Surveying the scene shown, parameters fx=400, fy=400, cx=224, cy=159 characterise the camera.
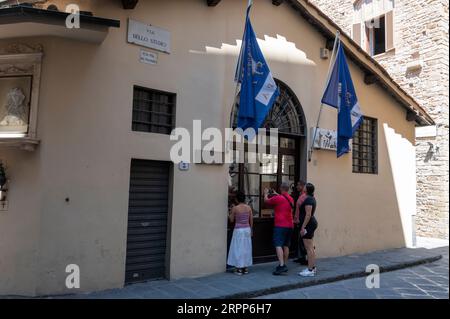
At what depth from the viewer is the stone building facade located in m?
14.1

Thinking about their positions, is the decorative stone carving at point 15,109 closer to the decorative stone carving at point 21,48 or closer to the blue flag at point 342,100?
the decorative stone carving at point 21,48

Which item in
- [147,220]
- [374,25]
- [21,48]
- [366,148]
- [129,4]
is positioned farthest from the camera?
[374,25]

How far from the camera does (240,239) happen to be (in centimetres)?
757

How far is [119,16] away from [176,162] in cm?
263

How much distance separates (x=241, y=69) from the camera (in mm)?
7434

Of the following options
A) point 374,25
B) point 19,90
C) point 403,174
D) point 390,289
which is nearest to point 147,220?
point 19,90

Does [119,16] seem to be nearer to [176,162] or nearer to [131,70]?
[131,70]

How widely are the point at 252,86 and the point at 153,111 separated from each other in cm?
186

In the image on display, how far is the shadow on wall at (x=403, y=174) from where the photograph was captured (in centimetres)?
1191

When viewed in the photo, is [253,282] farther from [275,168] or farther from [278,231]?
[275,168]

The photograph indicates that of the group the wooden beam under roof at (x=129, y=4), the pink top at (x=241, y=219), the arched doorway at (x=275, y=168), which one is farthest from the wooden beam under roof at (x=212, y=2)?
the pink top at (x=241, y=219)

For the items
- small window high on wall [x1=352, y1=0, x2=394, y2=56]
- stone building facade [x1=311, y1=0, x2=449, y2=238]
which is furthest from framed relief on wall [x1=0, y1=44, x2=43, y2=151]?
small window high on wall [x1=352, y1=0, x2=394, y2=56]

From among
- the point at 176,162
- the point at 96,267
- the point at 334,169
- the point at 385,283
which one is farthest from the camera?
the point at 334,169
